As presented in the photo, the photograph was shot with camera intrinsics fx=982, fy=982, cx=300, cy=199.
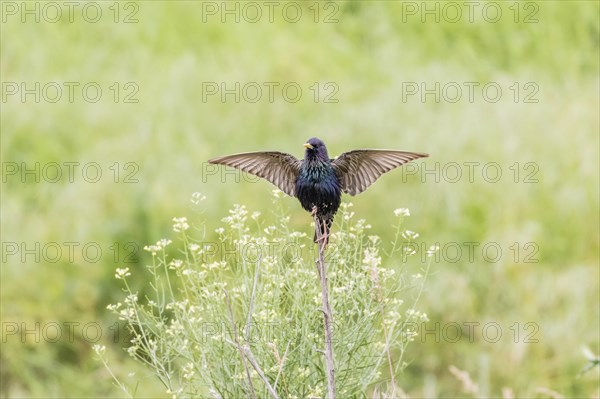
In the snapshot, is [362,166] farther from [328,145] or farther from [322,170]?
[328,145]

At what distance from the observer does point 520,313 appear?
5.20m

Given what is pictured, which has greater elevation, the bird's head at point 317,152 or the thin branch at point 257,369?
the bird's head at point 317,152

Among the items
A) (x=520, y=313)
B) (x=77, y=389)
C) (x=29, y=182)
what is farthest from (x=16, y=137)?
(x=520, y=313)

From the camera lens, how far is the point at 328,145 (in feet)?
19.2

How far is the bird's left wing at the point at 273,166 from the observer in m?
2.08

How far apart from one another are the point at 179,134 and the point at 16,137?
1.07 meters

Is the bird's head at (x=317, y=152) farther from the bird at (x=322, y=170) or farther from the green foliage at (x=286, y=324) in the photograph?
the green foliage at (x=286, y=324)

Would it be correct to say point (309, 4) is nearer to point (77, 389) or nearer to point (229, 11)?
point (229, 11)

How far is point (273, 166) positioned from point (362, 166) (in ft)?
0.65

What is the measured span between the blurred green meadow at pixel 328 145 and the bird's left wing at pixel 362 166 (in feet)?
7.43

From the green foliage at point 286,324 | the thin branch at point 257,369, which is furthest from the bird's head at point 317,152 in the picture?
the thin branch at point 257,369

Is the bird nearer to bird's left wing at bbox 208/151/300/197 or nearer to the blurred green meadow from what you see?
bird's left wing at bbox 208/151/300/197

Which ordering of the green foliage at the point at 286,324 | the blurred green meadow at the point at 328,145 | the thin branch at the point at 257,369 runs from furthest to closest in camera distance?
1. the blurred green meadow at the point at 328,145
2. the green foliage at the point at 286,324
3. the thin branch at the point at 257,369

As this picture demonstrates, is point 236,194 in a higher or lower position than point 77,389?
higher
